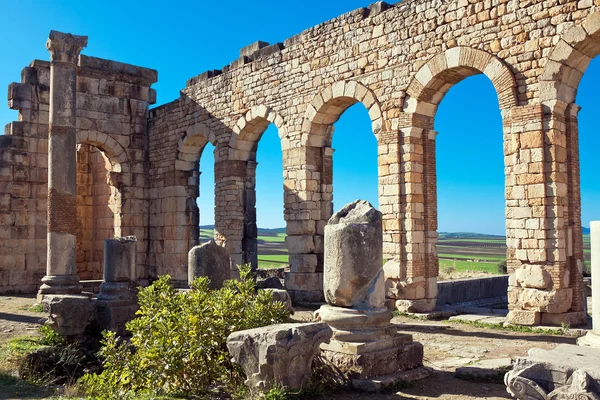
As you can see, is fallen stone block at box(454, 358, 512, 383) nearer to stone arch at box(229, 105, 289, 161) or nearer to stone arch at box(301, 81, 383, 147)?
stone arch at box(301, 81, 383, 147)

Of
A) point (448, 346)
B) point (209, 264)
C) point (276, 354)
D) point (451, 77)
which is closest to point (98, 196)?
point (209, 264)

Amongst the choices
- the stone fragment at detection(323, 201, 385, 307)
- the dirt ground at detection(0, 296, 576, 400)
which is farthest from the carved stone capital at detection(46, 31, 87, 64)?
the stone fragment at detection(323, 201, 385, 307)

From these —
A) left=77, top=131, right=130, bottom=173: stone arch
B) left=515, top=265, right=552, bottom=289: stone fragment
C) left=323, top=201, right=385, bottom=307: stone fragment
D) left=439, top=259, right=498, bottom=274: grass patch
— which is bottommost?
left=439, top=259, right=498, bottom=274: grass patch

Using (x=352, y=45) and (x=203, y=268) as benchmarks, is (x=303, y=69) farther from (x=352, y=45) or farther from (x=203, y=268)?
(x=203, y=268)

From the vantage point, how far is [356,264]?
20.9 feet

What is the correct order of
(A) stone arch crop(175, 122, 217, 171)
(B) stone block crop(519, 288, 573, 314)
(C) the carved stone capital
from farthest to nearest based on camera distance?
(A) stone arch crop(175, 122, 217, 171) → (C) the carved stone capital → (B) stone block crop(519, 288, 573, 314)

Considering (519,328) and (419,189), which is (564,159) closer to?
(419,189)

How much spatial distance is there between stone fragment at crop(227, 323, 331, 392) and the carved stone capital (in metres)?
9.04

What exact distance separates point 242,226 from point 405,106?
6.04m

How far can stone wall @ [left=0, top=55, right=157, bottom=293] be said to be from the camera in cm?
1529

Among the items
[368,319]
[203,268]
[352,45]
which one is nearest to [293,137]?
[352,45]

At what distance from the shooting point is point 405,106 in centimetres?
1108

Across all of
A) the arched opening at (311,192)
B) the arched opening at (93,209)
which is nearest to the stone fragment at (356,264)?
the arched opening at (311,192)

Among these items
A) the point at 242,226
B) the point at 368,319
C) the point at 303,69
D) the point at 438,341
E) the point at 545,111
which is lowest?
the point at 438,341
